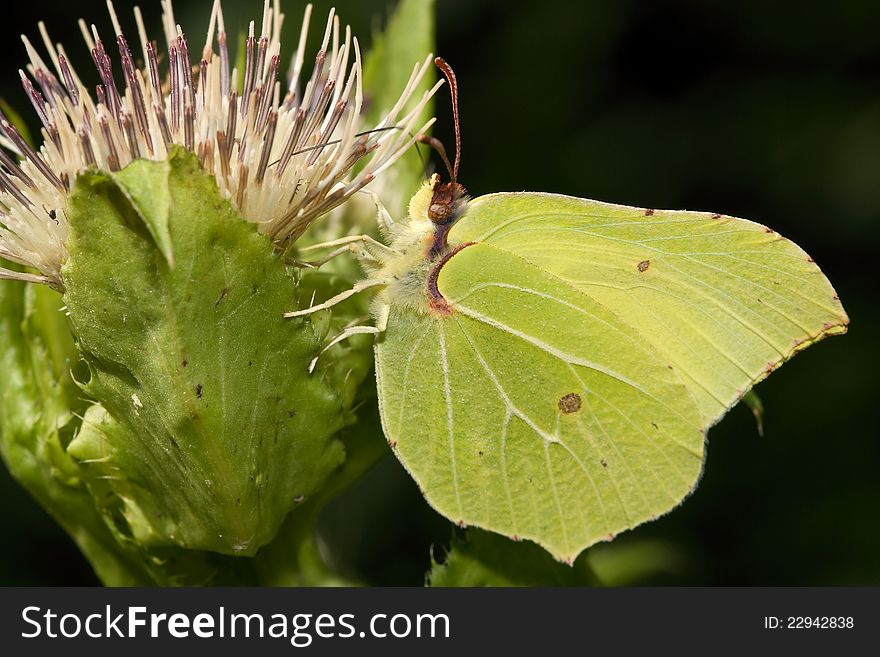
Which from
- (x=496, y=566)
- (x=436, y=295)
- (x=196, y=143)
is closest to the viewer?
(x=196, y=143)

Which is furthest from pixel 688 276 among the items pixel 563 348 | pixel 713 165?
pixel 713 165

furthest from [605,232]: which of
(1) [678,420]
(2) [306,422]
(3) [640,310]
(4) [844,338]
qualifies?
(4) [844,338]

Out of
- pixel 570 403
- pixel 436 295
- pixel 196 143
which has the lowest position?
pixel 570 403

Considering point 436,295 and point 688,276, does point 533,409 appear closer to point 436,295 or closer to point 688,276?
point 436,295

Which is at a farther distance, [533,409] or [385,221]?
[385,221]

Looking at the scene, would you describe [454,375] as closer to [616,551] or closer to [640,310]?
[640,310]
